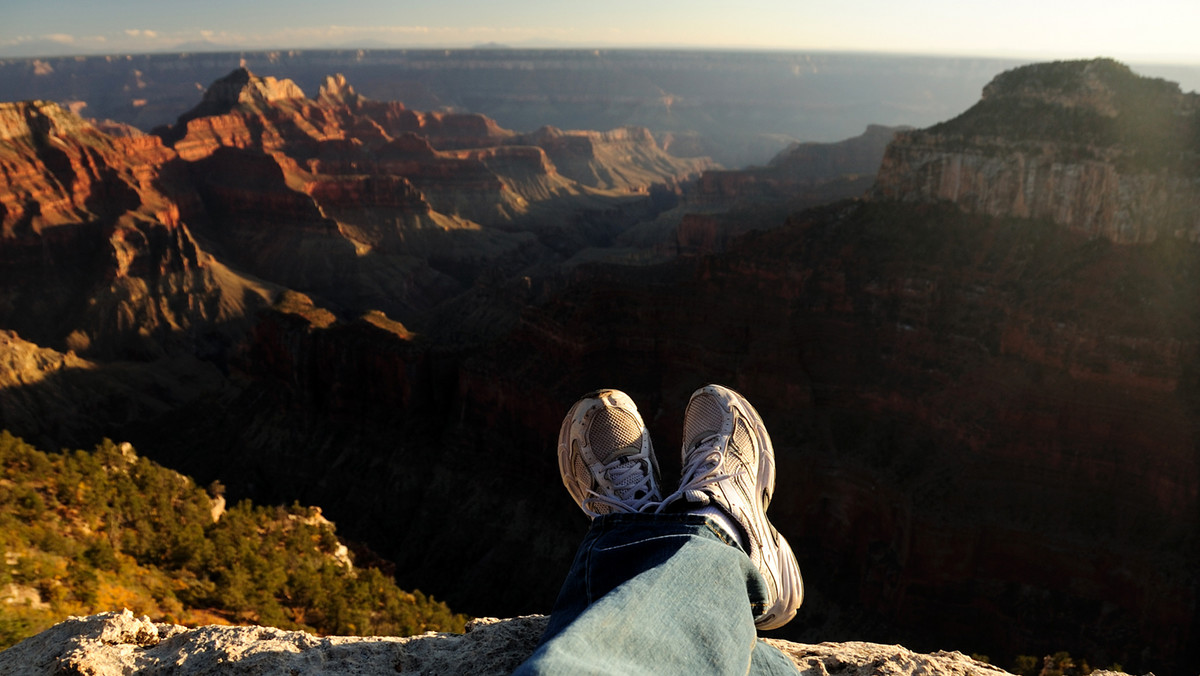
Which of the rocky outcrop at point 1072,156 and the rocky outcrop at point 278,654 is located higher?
the rocky outcrop at point 1072,156

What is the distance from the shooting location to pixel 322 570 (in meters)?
22.1

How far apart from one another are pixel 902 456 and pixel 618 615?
3006cm

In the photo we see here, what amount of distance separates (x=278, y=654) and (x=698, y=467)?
4728 mm

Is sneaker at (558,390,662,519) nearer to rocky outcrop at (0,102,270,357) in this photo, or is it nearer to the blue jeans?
the blue jeans

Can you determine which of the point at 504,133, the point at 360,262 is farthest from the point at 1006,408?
the point at 504,133

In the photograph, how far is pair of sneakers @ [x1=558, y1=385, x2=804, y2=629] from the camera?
764 cm

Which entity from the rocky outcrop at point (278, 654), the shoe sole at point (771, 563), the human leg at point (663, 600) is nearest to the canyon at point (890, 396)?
the shoe sole at point (771, 563)

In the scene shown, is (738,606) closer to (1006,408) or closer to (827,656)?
(827,656)

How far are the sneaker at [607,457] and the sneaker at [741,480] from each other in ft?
1.81

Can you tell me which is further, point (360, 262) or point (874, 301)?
point (360, 262)

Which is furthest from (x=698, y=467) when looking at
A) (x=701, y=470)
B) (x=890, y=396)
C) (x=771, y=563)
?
(x=890, y=396)

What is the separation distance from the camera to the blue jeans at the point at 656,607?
4.46m

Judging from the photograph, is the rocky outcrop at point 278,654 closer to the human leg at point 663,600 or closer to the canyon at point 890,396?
the human leg at point 663,600

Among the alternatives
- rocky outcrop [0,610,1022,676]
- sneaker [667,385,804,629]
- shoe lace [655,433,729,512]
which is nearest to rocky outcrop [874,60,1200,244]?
sneaker [667,385,804,629]
